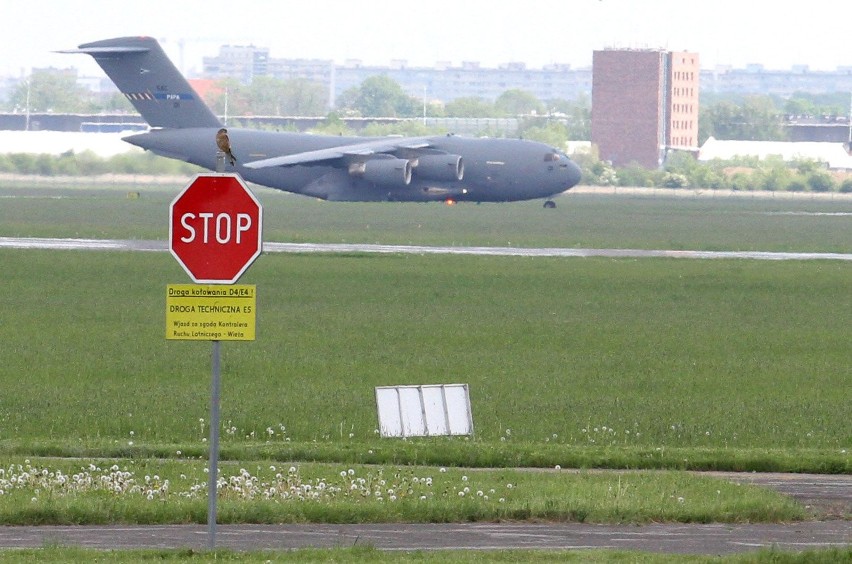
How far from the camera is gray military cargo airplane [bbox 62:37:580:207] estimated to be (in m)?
81.9

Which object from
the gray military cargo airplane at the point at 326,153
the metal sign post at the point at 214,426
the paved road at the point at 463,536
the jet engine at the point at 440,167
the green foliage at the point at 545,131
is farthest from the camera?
the green foliage at the point at 545,131

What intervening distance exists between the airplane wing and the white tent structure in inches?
3711

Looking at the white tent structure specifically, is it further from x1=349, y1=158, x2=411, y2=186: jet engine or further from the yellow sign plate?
the yellow sign plate

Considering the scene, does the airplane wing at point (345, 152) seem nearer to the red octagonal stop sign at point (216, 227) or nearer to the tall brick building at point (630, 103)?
the red octagonal stop sign at point (216, 227)

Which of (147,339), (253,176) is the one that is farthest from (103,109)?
(147,339)

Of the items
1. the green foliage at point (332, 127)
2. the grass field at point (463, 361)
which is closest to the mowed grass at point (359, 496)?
the grass field at point (463, 361)

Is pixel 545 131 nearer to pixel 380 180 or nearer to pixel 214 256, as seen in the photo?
pixel 380 180

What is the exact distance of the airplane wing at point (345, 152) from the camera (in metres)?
77.6

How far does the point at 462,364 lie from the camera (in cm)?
2781

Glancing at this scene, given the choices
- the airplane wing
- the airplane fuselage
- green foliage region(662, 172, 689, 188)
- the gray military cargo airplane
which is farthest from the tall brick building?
the airplane wing

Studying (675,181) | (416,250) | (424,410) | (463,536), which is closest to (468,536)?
(463,536)

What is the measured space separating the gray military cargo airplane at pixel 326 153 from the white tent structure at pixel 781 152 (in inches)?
3625

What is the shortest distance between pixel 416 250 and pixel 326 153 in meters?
25.0

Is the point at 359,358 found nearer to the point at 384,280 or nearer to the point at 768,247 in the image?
the point at 384,280
